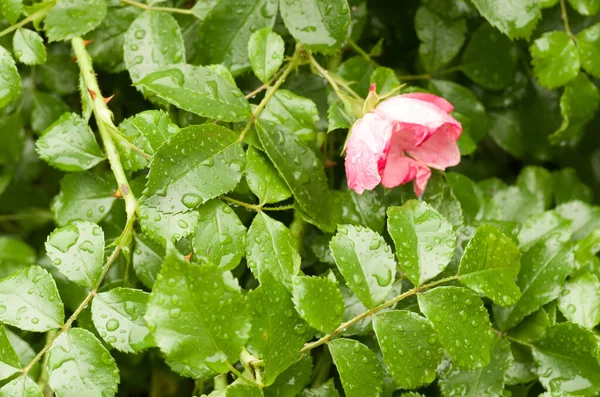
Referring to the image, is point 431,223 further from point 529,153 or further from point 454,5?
point 529,153

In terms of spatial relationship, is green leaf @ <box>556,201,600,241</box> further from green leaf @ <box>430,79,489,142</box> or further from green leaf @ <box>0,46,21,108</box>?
green leaf @ <box>0,46,21,108</box>

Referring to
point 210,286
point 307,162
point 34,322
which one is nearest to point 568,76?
point 307,162

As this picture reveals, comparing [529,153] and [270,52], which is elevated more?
[270,52]

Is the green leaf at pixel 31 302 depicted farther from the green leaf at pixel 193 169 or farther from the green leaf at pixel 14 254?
the green leaf at pixel 14 254

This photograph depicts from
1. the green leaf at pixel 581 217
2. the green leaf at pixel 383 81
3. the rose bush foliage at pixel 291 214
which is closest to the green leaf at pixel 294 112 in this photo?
the rose bush foliage at pixel 291 214

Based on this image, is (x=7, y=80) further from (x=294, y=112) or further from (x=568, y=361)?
(x=568, y=361)

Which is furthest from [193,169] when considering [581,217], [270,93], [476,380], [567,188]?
[567,188]

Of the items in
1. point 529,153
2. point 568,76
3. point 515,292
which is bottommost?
point 529,153
